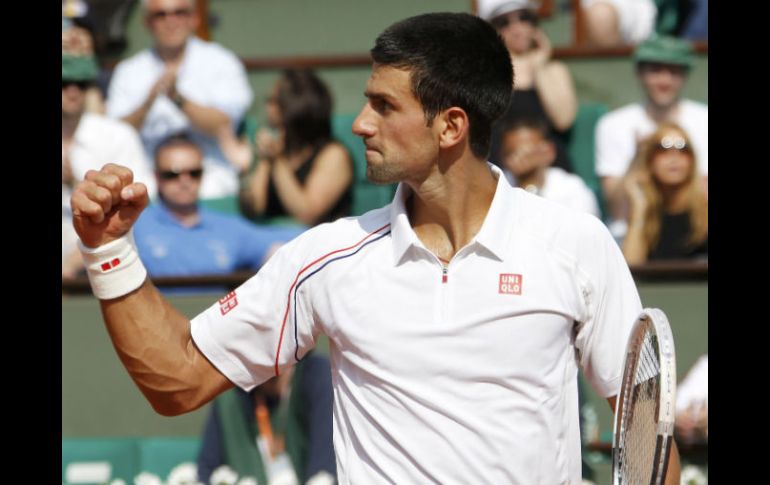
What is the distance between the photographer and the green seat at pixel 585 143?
6.86 meters

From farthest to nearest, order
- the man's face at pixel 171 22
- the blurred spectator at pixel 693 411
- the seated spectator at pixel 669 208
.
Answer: the man's face at pixel 171 22
the seated spectator at pixel 669 208
the blurred spectator at pixel 693 411

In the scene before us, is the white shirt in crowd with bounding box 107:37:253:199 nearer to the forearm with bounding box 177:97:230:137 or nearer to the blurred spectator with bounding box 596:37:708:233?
the forearm with bounding box 177:97:230:137

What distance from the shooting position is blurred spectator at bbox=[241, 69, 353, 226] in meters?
6.82

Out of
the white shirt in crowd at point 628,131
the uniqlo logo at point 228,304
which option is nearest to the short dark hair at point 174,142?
the white shirt in crowd at point 628,131

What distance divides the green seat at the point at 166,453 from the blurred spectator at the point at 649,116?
233 cm

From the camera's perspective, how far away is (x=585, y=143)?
693 centimetres

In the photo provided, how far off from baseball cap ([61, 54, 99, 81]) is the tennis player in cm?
417

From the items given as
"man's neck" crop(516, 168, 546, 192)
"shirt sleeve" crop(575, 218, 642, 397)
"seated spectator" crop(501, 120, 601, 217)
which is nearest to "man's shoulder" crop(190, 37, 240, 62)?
"seated spectator" crop(501, 120, 601, 217)

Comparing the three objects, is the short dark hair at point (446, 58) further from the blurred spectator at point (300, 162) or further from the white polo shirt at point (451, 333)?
the blurred spectator at point (300, 162)

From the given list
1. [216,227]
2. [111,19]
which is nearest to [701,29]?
[216,227]

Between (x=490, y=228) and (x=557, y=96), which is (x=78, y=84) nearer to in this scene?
(x=557, y=96)

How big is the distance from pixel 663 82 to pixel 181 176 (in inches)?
99.7

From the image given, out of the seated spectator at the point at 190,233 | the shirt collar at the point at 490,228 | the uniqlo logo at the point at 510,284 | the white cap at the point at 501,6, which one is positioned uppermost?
the white cap at the point at 501,6

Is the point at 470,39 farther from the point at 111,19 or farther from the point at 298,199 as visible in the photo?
the point at 111,19
